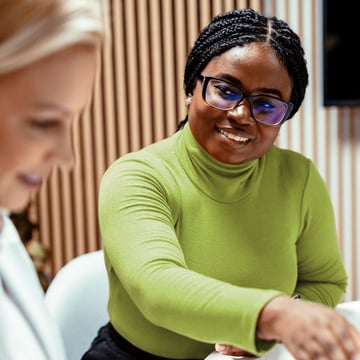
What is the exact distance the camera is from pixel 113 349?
1447 millimetres

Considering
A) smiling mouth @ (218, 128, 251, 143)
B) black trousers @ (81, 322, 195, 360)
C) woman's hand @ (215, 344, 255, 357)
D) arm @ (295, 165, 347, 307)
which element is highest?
smiling mouth @ (218, 128, 251, 143)

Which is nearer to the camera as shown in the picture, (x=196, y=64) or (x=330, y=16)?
(x=196, y=64)

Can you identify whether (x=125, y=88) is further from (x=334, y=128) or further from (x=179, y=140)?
(x=179, y=140)

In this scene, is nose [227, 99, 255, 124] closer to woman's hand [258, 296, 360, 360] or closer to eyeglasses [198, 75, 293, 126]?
eyeglasses [198, 75, 293, 126]

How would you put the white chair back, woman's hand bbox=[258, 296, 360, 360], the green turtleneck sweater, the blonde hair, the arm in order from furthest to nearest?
the white chair back < the arm < the green turtleneck sweater < woman's hand bbox=[258, 296, 360, 360] < the blonde hair

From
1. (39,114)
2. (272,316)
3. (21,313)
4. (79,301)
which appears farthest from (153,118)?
(39,114)

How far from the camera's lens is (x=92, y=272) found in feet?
5.59

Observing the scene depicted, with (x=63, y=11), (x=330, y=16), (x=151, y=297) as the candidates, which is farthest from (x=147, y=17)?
(x=63, y=11)

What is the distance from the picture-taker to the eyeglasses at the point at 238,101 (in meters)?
1.34

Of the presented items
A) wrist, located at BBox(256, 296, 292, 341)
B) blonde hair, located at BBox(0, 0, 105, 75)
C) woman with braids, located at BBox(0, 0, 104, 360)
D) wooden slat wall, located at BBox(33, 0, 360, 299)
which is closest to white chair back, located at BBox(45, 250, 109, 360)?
wrist, located at BBox(256, 296, 292, 341)

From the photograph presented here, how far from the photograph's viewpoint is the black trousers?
1.41 m

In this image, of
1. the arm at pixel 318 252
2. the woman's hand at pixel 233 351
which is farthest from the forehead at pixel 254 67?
the woman's hand at pixel 233 351

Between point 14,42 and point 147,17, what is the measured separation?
3.09 meters

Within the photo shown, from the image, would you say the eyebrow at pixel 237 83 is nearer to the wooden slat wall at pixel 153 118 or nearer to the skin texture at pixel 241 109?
the skin texture at pixel 241 109
